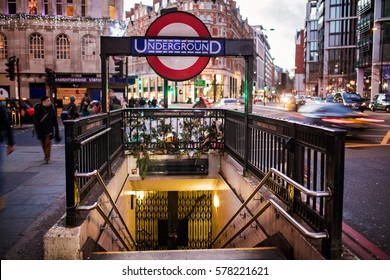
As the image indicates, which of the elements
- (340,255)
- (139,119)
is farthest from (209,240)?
(340,255)

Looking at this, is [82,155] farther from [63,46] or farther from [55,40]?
[55,40]

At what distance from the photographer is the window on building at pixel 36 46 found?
127 ft

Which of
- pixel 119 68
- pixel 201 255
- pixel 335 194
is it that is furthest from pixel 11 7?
pixel 335 194

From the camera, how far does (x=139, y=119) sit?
8.61 m

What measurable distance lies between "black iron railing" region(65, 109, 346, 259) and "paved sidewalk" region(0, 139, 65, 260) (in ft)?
2.26

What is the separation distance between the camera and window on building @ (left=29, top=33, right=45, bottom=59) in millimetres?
38844

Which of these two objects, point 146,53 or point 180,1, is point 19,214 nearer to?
point 146,53

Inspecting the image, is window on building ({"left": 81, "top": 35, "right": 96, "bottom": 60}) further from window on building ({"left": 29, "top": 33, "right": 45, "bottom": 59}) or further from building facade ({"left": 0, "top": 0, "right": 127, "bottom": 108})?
window on building ({"left": 29, "top": 33, "right": 45, "bottom": 59})

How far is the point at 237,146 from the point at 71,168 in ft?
13.2

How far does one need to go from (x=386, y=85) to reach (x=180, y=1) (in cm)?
4658

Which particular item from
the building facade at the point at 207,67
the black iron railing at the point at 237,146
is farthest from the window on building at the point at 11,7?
the building facade at the point at 207,67

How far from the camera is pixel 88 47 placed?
39.6 m

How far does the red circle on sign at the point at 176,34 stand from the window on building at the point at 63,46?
3649 cm

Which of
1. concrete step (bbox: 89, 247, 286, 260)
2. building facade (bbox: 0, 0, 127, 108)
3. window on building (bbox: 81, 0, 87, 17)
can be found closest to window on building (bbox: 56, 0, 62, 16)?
building facade (bbox: 0, 0, 127, 108)
